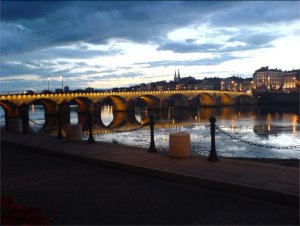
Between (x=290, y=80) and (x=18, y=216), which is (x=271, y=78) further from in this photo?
(x=18, y=216)

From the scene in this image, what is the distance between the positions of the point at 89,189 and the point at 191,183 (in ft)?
6.55

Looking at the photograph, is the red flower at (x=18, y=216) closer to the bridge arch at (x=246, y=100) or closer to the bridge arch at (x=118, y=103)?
the bridge arch at (x=118, y=103)

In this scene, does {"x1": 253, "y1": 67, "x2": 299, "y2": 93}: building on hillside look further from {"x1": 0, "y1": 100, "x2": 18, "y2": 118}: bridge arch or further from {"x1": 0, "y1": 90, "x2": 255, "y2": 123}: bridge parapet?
{"x1": 0, "y1": 100, "x2": 18, "y2": 118}: bridge arch

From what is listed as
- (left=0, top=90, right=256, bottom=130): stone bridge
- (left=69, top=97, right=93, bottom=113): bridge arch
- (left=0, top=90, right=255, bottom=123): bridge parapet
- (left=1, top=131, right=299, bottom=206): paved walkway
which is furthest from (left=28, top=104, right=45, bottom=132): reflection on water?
(left=1, top=131, right=299, bottom=206): paved walkway

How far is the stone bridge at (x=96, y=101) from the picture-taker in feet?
219

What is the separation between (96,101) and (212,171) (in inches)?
2829

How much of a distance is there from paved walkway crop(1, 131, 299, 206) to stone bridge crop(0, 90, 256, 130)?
4227 centimetres

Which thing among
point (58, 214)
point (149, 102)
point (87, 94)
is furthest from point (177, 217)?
point (149, 102)

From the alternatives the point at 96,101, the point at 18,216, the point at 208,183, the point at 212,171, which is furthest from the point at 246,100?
the point at 18,216

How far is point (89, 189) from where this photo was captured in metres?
7.36

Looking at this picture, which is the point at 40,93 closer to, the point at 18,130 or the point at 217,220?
the point at 18,130

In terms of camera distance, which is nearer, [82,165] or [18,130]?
[82,165]

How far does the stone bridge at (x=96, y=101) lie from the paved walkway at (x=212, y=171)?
4227cm

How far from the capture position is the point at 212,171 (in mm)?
8055
